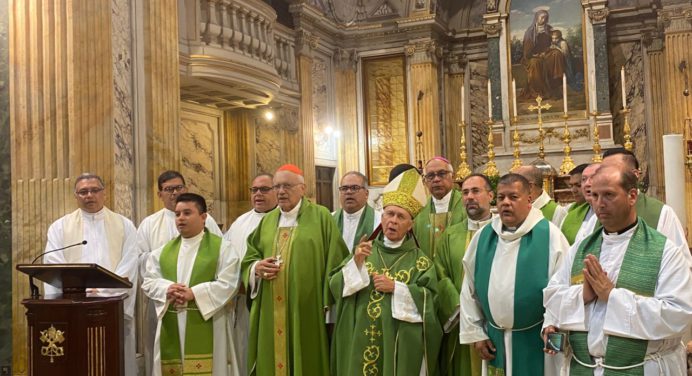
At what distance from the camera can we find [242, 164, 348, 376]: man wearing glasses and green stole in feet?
16.3

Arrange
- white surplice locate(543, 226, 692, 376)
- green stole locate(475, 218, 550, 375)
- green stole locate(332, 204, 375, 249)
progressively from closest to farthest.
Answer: white surplice locate(543, 226, 692, 376), green stole locate(475, 218, 550, 375), green stole locate(332, 204, 375, 249)

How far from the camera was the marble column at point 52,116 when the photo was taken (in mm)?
5723

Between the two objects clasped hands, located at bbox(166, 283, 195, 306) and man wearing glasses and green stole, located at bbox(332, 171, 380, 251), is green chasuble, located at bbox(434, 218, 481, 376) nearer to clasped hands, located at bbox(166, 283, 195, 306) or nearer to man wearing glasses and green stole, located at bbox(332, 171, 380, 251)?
man wearing glasses and green stole, located at bbox(332, 171, 380, 251)

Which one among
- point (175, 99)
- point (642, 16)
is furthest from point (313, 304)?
point (642, 16)

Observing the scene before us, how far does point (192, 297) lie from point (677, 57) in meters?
10.7

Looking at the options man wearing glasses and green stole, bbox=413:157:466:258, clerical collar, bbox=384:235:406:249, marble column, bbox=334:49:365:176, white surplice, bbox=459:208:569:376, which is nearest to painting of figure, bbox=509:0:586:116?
marble column, bbox=334:49:365:176

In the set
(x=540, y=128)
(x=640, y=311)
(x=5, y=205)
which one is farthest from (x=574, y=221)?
(x=540, y=128)

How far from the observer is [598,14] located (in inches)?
529

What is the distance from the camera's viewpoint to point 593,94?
13500 mm

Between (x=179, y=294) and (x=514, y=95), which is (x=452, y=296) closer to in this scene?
(x=179, y=294)

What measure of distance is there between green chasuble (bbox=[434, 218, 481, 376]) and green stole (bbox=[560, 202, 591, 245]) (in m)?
0.76

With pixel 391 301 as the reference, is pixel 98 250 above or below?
above

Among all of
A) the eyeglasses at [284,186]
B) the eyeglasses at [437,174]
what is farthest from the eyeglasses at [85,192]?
the eyeglasses at [437,174]

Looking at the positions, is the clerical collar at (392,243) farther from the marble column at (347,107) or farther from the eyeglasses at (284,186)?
the marble column at (347,107)
